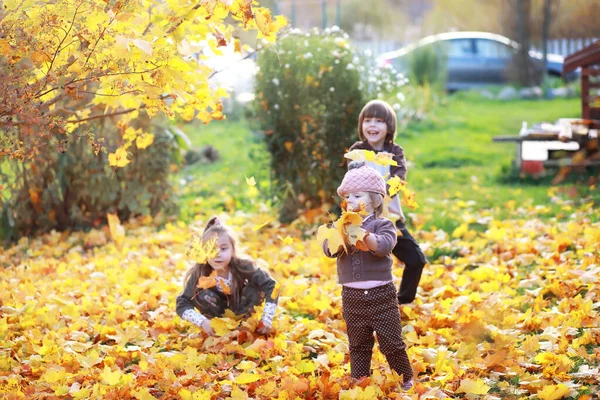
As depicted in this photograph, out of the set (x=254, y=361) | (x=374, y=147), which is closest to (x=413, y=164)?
(x=374, y=147)

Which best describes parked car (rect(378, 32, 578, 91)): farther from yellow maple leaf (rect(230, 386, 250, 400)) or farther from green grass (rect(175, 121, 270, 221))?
yellow maple leaf (rect(230, 386, 250, 400))

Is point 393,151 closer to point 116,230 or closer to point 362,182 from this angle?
point 362,182

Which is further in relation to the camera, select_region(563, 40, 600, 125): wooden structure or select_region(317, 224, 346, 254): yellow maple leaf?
select_region(563, 40, 600, 125): wooden structure

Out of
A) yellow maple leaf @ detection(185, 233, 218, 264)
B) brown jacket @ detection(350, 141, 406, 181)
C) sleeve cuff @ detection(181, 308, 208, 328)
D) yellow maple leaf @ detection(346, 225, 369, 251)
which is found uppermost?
brown jacket @ detection(350, 141, 406, 181)

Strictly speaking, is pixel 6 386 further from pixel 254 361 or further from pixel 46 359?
pixel 254 361

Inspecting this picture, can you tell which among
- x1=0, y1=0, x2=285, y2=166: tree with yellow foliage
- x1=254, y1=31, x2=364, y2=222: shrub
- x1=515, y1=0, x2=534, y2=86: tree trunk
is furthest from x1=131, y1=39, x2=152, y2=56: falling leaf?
x1=515, y1=0, x2=534, y2=86: tree trunk

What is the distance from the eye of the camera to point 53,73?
3.23m

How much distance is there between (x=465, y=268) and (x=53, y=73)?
3.30m

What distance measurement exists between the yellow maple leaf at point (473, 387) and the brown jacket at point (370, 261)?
1.68ft

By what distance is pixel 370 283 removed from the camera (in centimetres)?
335

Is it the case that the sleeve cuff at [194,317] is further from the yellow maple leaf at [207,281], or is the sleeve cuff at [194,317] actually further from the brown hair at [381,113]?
the brown hair at [381,113]

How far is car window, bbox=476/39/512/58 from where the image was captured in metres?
19.9

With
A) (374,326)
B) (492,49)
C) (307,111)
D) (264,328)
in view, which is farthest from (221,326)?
(492,49)

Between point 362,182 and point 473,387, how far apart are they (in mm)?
930
